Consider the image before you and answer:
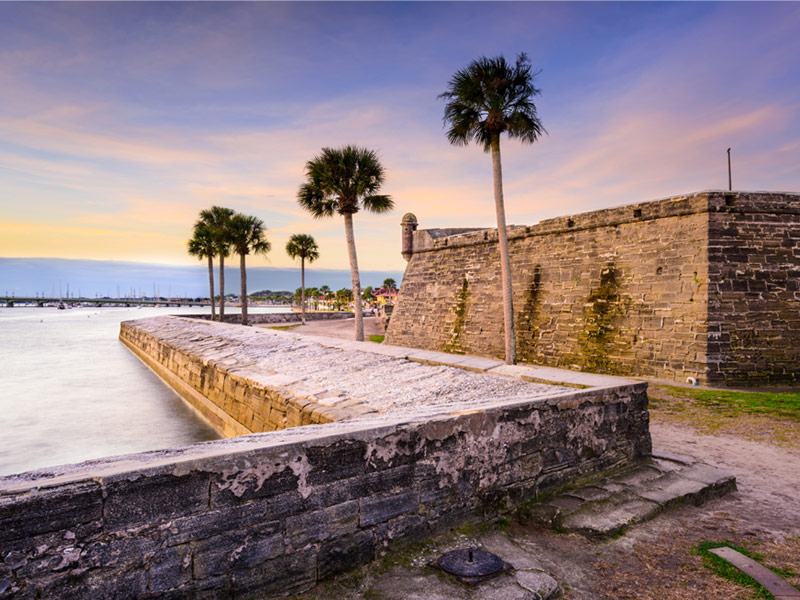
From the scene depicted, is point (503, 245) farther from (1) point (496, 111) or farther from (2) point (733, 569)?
(2) point (733, 569)

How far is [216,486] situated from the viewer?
7.97 ft

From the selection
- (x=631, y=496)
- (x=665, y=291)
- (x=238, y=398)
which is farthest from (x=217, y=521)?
(x=665, y=291)

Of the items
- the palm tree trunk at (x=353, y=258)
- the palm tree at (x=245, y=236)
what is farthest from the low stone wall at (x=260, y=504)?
the palm tree at (x=245, y=236)

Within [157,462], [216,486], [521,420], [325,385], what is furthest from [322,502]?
[325,385]

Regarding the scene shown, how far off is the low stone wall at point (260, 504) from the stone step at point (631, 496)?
27 centimetres

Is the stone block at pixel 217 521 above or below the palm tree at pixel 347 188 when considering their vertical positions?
below

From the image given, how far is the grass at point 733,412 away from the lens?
6.89m

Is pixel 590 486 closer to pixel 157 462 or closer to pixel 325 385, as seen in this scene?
pixel 157 462

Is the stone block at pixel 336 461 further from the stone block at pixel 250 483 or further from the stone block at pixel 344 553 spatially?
the stone block at pixel 344 553

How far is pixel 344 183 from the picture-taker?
1898 cm

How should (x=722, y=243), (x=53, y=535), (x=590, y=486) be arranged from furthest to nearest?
(x=722, y=243) < (x=590, y=486) < (x=53, y=535)

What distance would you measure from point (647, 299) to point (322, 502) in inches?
509

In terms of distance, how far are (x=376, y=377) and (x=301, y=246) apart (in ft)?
140

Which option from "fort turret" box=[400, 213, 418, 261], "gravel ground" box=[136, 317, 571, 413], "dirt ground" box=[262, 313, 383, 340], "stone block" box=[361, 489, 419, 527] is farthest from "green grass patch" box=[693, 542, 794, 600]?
"dirt ground" box=[262, 313, 383, 340]
